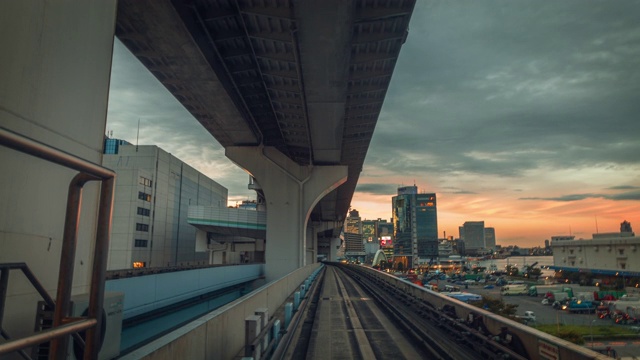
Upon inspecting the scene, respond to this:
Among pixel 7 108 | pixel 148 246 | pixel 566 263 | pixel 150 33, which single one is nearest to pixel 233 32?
pixel 150 33

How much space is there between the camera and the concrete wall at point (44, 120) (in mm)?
5012

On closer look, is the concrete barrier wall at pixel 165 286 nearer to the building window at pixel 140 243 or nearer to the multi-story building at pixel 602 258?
the building window at pixel 140 243

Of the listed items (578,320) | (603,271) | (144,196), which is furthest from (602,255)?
(144,196)

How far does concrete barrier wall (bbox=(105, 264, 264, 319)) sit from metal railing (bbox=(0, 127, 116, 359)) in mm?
13681

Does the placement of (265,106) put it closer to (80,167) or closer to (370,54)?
(370,54)

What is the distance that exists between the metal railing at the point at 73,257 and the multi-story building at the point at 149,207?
57.1 metres

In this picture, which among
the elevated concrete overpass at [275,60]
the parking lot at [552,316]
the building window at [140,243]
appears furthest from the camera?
the building window at [140,243]

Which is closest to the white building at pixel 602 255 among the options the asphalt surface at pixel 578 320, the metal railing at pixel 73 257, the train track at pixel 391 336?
the asphalt surface at pixel 578 320

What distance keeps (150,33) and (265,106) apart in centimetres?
1203

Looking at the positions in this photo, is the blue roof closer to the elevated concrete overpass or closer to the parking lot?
the parking lot

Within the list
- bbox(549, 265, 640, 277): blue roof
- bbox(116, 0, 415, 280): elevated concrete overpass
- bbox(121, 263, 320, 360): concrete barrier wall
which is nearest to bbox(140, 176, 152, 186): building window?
bbox(116, 0, 415, 280): elevated concrete overpass

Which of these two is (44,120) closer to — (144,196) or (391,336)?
(391,336)

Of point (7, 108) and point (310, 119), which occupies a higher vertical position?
point (310, 119)

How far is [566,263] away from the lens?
9231 centimetres
